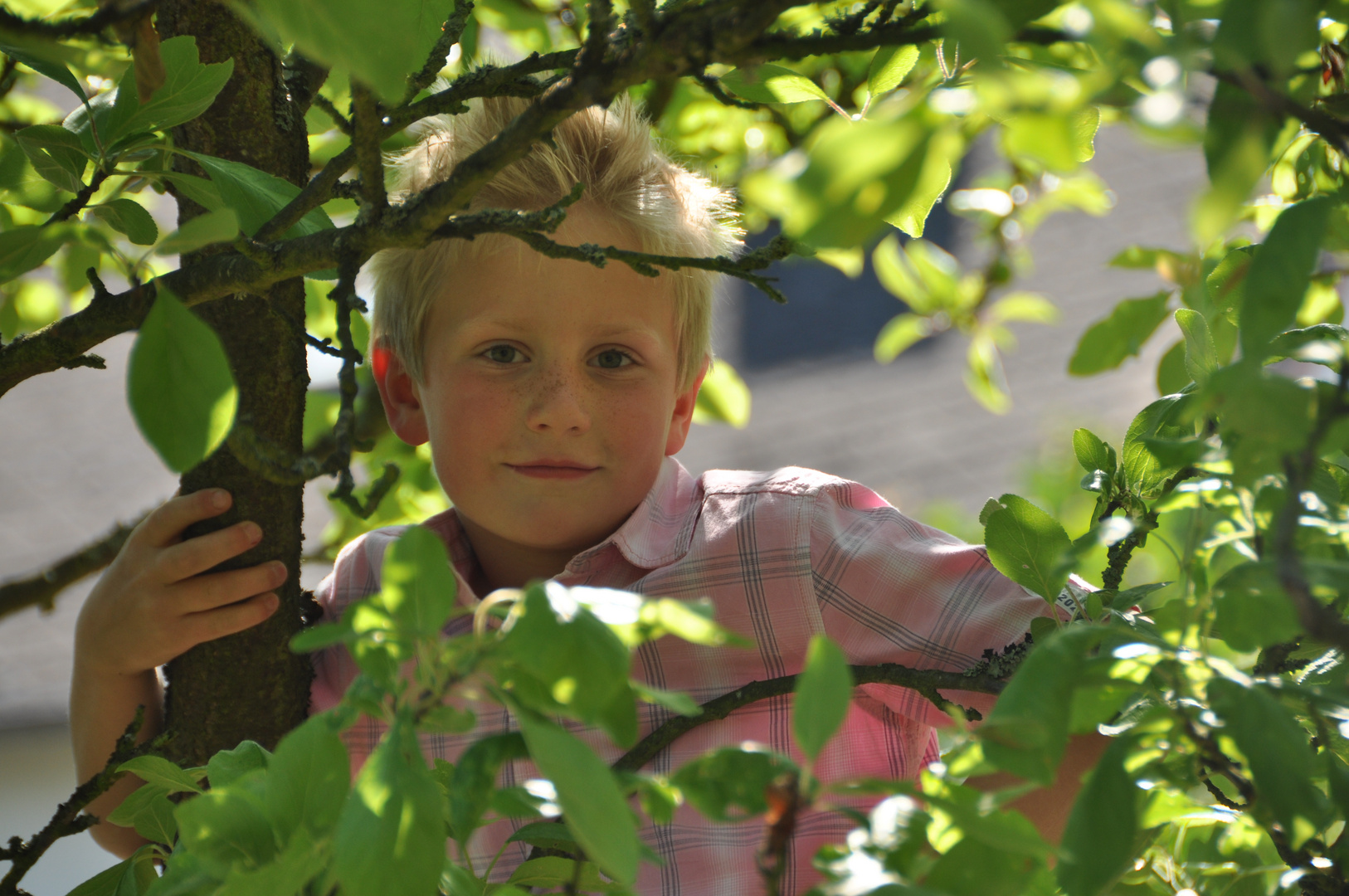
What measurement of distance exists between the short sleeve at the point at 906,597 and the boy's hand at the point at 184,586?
45 cm

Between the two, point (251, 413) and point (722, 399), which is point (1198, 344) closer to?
point (251, 413)

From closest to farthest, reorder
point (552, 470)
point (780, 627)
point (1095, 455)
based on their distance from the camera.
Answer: point (1095, 455) → point (780, 627) → point (552, 470)

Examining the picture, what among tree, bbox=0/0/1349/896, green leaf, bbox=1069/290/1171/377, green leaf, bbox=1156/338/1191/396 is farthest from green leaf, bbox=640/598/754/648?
green leaf, bbox=1069/290/1171/377

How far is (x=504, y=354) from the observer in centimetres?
104

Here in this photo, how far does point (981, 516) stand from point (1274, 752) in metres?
0.31

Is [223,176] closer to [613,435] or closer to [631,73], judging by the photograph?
Result: [631,73]

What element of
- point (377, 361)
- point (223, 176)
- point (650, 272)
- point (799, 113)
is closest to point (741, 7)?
point (650, 272)

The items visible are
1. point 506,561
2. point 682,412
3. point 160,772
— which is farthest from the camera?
point 682,412

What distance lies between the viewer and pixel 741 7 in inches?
13.6

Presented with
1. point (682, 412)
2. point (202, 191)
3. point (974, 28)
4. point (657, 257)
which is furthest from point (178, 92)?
point (682, 412)

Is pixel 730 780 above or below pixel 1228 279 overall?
below

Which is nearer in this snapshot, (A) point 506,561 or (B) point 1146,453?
(B) point 1146,453

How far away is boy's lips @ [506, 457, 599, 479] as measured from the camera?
1.02m

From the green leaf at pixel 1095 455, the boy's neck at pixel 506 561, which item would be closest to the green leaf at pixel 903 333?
the boy's neck at pixel 506 561
